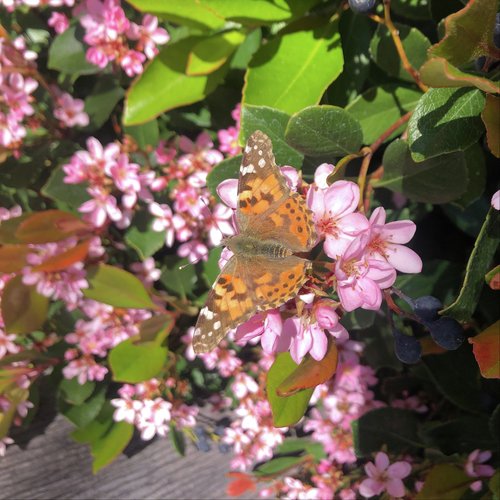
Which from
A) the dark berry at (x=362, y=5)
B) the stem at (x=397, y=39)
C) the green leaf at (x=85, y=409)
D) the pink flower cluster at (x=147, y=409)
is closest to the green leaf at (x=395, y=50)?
the stem at (x=397, y=39)

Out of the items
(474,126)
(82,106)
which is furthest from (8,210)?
(474,126)

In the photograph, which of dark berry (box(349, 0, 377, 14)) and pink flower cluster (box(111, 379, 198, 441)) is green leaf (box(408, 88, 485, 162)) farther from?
pink flower cluster (box(111, 379, 198, 441))

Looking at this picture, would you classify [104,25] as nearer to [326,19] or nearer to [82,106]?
[82,106]

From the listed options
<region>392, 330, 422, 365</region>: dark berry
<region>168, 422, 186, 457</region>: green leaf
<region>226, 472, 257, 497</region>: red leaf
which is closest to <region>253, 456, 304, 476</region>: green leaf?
<region>226, 472, 257, 497</region>: red leaf

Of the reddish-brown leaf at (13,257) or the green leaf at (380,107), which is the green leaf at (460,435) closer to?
the green leaf at (380,107)

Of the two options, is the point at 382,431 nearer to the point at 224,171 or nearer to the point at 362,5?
the point at 224,171

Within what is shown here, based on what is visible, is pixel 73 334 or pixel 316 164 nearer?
pixel 316 164

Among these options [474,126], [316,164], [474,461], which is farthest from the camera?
[474,461]
